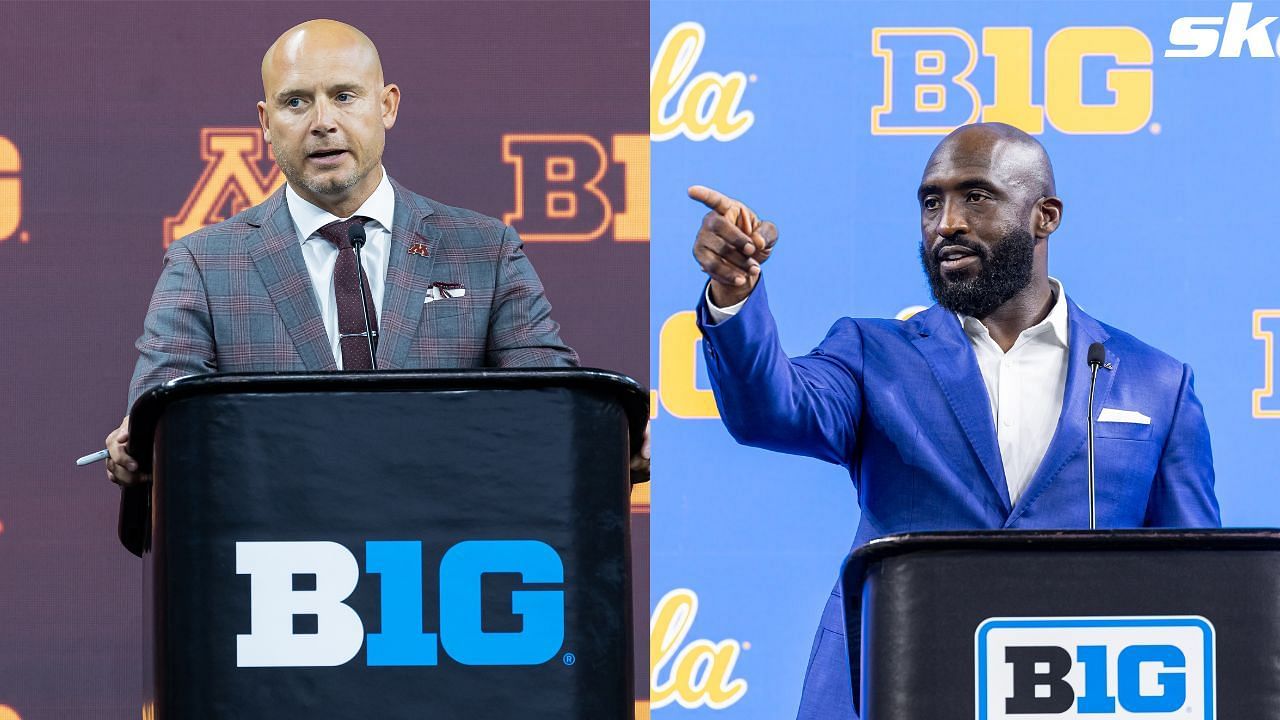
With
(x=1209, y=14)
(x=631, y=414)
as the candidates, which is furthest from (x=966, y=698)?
(x=1209, y=14)

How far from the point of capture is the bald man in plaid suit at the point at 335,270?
2.52 meters

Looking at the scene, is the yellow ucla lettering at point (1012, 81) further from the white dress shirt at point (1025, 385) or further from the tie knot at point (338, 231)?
the tie knot at point (338, 231)

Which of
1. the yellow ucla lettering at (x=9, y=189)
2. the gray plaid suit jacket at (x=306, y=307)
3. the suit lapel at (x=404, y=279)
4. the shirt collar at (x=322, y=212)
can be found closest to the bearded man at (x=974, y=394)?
the gray plaid suit jacket at (x=306, y=307)

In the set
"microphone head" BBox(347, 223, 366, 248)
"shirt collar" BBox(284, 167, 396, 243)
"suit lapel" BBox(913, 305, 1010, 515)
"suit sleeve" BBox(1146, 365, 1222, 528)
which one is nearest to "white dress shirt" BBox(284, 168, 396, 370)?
"shirt collar" BBox(284, 167, 396, 243)

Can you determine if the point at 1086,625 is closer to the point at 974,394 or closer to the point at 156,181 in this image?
the point at 974,394

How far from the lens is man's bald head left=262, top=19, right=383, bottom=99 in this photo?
274 centimetres

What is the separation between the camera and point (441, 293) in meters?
2.60

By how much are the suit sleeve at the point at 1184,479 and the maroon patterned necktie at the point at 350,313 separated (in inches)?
49.8

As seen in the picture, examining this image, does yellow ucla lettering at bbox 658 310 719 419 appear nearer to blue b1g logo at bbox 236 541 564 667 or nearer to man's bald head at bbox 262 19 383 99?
man's bald head at bbox 262 19 383 99

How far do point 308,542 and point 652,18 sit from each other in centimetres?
231

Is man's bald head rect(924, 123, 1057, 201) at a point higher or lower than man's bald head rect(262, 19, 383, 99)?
lower

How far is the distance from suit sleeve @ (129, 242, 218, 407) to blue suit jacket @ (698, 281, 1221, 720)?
746 millimetres

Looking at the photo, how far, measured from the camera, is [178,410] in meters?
1.87

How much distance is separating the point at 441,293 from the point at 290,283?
0.75ft
